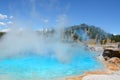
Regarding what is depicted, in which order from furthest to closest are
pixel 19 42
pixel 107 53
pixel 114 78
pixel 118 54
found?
pixel 19 42 → pixel 107 53 → pixel 118 54 → pixel 114 78

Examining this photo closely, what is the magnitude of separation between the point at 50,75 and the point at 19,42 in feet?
96.9

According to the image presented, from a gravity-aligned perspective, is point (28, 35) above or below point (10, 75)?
above

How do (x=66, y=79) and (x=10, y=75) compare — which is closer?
(x=66, y=79)

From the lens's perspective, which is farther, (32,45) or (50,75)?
(32,45)

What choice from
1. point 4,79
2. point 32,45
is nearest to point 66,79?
point 4,79

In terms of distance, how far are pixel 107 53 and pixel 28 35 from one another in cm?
2091

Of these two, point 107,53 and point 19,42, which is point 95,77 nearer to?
point 107,53

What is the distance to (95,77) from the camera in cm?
1393

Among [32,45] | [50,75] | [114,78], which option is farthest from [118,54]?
[32,45]

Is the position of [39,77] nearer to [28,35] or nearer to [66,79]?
[66,79]

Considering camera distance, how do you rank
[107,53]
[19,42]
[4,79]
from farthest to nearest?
[19,42], [107,53], [4,79]

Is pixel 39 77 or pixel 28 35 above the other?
pixel 28 35

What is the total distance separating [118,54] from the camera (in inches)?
1168

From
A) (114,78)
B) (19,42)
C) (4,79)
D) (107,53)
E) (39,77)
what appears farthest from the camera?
(19,42)
